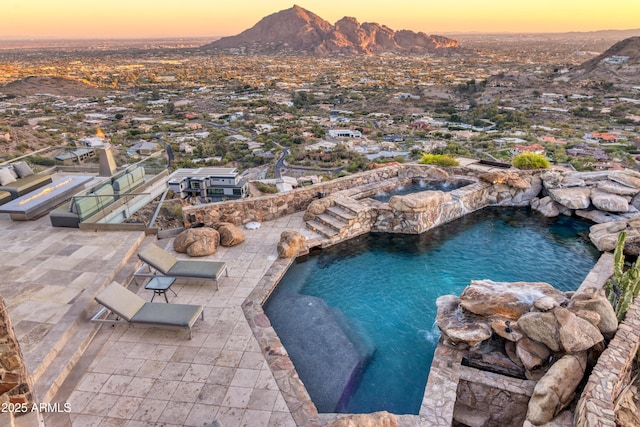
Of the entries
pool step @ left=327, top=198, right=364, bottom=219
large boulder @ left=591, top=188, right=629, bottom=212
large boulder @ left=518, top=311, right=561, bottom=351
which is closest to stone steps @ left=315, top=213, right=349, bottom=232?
pool step @ left=327, top=198, right=364, bottom=219

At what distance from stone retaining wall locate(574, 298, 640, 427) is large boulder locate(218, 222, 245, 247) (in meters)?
7.49

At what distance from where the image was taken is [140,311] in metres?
7.10

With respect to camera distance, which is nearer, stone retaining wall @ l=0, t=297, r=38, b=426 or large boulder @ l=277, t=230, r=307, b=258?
stone retaining wall @ l=0, t=297, r=38, b=426

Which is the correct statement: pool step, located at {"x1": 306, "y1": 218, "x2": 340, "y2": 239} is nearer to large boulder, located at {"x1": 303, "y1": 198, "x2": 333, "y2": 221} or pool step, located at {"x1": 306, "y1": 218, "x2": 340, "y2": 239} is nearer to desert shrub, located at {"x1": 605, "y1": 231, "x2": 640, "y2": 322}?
large boulder, located at {"x1": 303, "y1": 198, "x2": 333, "y2": 221}

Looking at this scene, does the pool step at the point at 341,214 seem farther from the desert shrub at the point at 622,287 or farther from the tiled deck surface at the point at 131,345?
the desert shrub at the point at 622,287

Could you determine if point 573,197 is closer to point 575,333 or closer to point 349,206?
point 349,206

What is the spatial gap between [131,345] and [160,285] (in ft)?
4.30

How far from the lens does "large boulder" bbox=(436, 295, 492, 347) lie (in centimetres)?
679

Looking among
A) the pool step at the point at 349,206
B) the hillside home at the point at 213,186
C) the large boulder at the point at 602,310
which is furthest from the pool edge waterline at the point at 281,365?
the hillside home at the point at 213,186

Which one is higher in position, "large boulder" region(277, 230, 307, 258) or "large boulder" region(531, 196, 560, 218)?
Answer: "large boulder" region(277, 230, 307, 258)

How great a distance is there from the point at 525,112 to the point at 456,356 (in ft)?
211

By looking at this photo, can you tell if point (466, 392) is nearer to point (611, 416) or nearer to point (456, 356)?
point (456, 356)

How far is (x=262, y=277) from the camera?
29.2 ft

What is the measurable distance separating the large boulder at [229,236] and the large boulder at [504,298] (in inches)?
214
